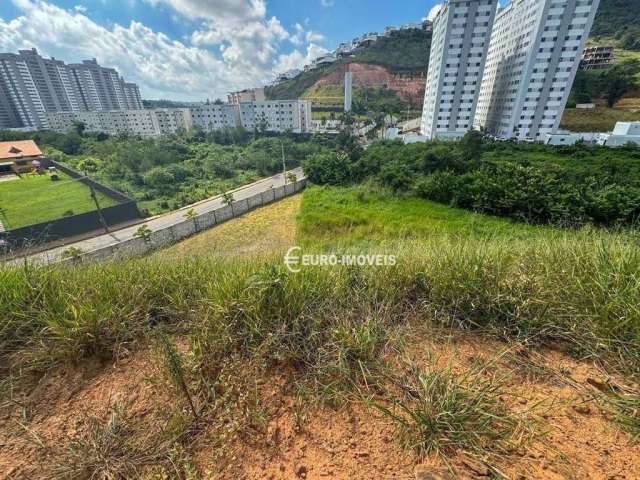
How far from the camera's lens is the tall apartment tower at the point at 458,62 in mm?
27297

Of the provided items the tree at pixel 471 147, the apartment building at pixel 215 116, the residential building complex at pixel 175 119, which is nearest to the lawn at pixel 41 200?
the residential building complex at pixel 175 119

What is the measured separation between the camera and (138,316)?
79.9 inches

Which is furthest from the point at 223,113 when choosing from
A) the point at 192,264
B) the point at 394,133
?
the point at 192,264

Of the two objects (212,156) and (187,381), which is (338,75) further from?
(187,381)

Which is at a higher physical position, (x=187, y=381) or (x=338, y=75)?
(x=338, y=75)

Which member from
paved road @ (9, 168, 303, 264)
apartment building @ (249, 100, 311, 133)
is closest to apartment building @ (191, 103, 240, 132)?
apartment building @ (249, 100, 311, 133)

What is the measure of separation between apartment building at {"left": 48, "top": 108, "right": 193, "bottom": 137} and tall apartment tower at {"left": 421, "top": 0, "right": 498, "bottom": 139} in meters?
47.0

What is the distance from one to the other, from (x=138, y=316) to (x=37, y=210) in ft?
95.1

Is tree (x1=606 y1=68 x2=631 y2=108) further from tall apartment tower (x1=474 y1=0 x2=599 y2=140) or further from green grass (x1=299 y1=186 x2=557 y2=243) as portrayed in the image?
green grass (x1=299 y1=186 x2=557 y2=243)

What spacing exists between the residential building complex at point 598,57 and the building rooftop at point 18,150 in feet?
273

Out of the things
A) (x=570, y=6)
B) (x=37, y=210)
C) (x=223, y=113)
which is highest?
(x=570, y=6)

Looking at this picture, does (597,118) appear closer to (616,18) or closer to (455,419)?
(616,18)

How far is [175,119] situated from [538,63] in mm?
61380

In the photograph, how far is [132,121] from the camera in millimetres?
53062
